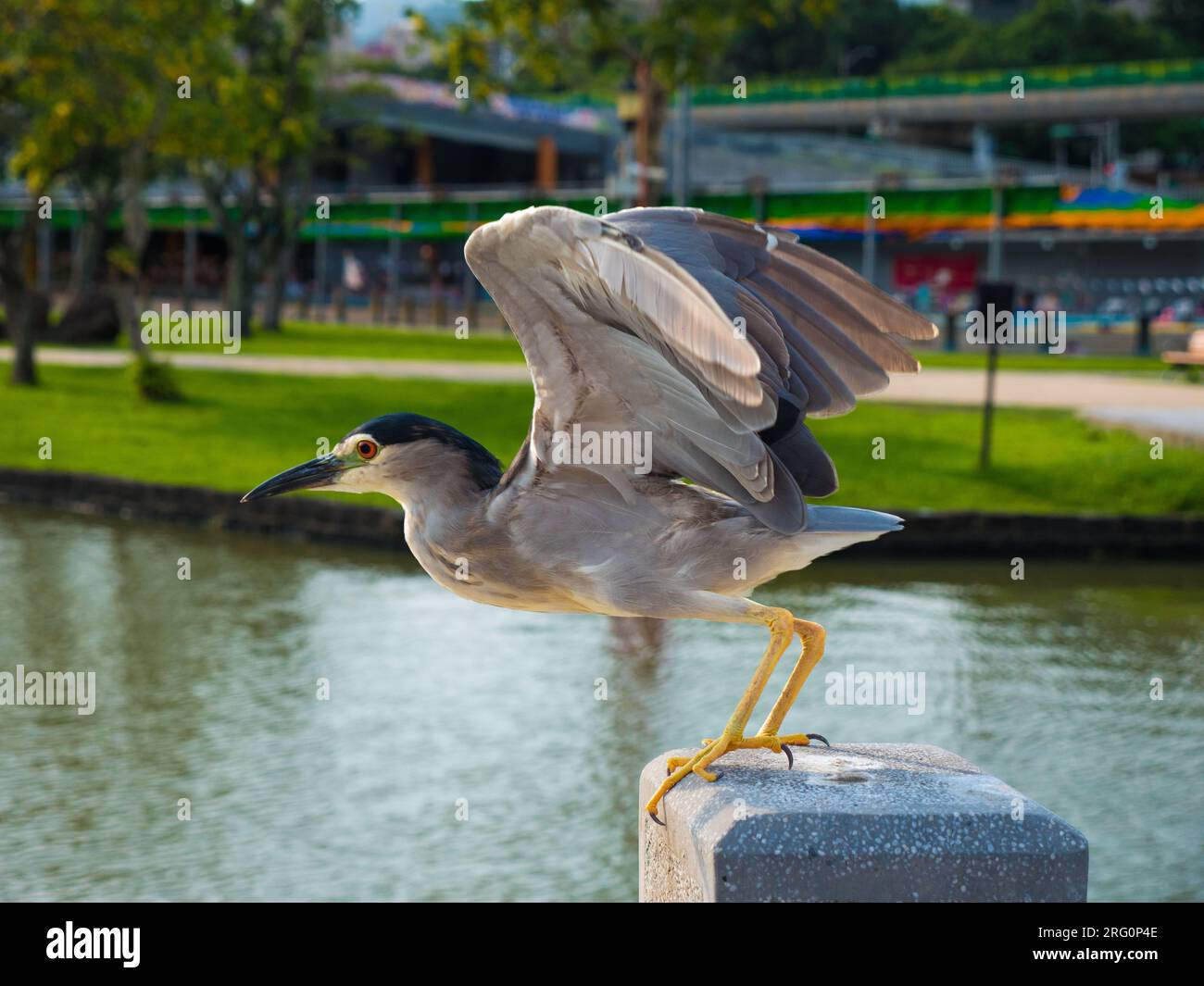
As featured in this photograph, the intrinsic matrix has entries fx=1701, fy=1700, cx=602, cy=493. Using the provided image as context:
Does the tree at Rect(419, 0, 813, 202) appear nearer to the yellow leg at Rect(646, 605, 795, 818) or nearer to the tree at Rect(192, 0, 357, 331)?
the tree at Rect(192, 0, 357, 331)

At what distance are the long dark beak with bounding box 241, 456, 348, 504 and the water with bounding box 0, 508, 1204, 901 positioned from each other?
3529mm

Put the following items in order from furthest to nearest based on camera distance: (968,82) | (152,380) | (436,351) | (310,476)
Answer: (968,82) → (436,351) → (152,380) → (310,476)

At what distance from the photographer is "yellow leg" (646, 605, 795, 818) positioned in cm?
394

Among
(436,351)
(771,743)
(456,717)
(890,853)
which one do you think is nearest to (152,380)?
(436,351)

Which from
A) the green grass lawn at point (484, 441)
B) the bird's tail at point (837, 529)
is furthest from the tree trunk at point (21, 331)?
the bird's tail at point (837, 529)

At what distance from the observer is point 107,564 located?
43.7 ft

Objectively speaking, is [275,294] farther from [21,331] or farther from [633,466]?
[633,466]

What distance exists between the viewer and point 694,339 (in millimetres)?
3441

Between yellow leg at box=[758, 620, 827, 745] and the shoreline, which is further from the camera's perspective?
the shoreline

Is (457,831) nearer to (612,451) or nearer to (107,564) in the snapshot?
(612,451)

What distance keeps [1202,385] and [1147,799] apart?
16.8m

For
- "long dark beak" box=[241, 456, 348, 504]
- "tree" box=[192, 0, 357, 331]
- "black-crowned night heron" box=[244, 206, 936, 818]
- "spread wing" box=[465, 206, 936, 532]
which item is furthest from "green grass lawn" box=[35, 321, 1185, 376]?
"long dark beak" box=[241, 456, 348, 504]

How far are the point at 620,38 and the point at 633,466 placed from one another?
62.5 feet
